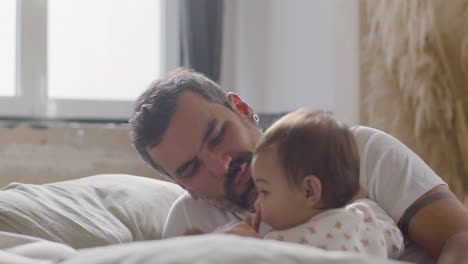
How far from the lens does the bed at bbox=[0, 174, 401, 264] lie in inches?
22.7

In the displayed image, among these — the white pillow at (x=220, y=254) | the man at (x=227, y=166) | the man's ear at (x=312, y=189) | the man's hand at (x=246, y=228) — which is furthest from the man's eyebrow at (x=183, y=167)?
the white pillow at (x=220, y=254)

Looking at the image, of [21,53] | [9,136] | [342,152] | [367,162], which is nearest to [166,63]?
[21,53]

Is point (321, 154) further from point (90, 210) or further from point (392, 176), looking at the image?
point (90, 210)

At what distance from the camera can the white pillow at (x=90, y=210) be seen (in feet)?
4.49

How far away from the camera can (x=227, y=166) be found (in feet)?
4.39

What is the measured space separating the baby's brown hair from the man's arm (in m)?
0.24

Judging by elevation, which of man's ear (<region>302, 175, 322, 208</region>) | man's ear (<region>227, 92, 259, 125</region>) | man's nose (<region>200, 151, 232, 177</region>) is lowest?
man's nose (<region>200, 151, 232, 177</region>)

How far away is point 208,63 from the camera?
3656 millimetres

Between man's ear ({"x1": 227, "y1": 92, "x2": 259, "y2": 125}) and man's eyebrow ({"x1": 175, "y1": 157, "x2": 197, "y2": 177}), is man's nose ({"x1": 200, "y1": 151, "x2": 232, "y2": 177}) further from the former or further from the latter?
man's ear ({"x1": 227, "y1": 92, "x2": 259, "y2": 125})

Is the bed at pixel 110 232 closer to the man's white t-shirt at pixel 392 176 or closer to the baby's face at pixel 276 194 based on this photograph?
the baby's face at pixel 276 194

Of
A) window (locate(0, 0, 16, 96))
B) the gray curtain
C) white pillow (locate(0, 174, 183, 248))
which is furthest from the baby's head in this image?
window (locate(0, 0, 16, 96))

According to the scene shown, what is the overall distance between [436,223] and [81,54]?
9.30 feet

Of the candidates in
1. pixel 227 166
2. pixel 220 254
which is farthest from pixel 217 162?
pixel 220 254

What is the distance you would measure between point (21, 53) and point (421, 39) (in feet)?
7.00
